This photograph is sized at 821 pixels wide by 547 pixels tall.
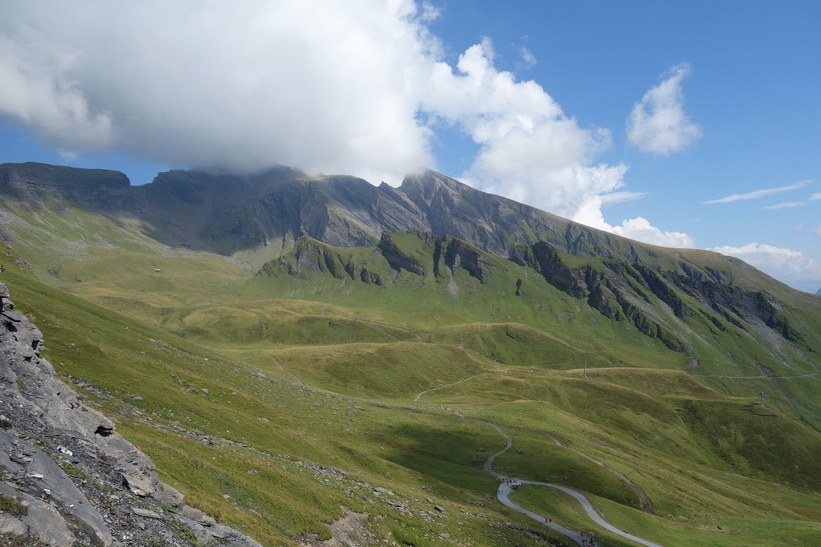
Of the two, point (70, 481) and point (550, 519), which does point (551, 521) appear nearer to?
point (550, 519)

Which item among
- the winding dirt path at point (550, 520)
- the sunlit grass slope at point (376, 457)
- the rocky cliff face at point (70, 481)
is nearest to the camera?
the rocky cliff face at point (70, 481)

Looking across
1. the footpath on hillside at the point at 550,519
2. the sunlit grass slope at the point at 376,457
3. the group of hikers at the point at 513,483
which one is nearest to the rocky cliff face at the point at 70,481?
the sunlit grass slope at the point at 376,457

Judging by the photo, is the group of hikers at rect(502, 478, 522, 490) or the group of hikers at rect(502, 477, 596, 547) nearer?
the group of hikers at rect(502, 477, 596, 547)

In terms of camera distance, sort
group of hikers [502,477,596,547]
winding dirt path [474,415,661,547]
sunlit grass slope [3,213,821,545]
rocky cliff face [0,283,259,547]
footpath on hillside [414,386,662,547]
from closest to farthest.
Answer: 1. rocky cliff face [0,283,259,547]
2. sunlit grass slope [3,213,821,545]
3. group of hikers [502,477,596,547]
4. footpath on hillside [414,386,662,547]
5. winding dirt path [474,415,661,547]

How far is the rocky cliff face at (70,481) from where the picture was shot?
1470 centimetres

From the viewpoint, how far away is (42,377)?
98.7 ft

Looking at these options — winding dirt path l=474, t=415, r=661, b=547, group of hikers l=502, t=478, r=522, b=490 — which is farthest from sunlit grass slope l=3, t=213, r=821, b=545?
winding dirt path l=474, t=415, r=661, b=547

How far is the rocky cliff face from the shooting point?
14.7m

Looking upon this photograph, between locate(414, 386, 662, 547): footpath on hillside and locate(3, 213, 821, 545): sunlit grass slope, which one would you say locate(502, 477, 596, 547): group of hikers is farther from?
locate(3, 213, 821, 545): sunlit grass slope

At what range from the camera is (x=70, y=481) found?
720 inches

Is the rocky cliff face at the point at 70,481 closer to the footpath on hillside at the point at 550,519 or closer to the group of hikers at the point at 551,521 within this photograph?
the group of hikers at the point at 551,521

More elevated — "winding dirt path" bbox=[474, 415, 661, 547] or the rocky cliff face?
the rocky cliff face

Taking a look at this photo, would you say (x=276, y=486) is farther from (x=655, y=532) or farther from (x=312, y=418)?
(x=655, y=532)

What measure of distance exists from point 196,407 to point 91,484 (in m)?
44.8
